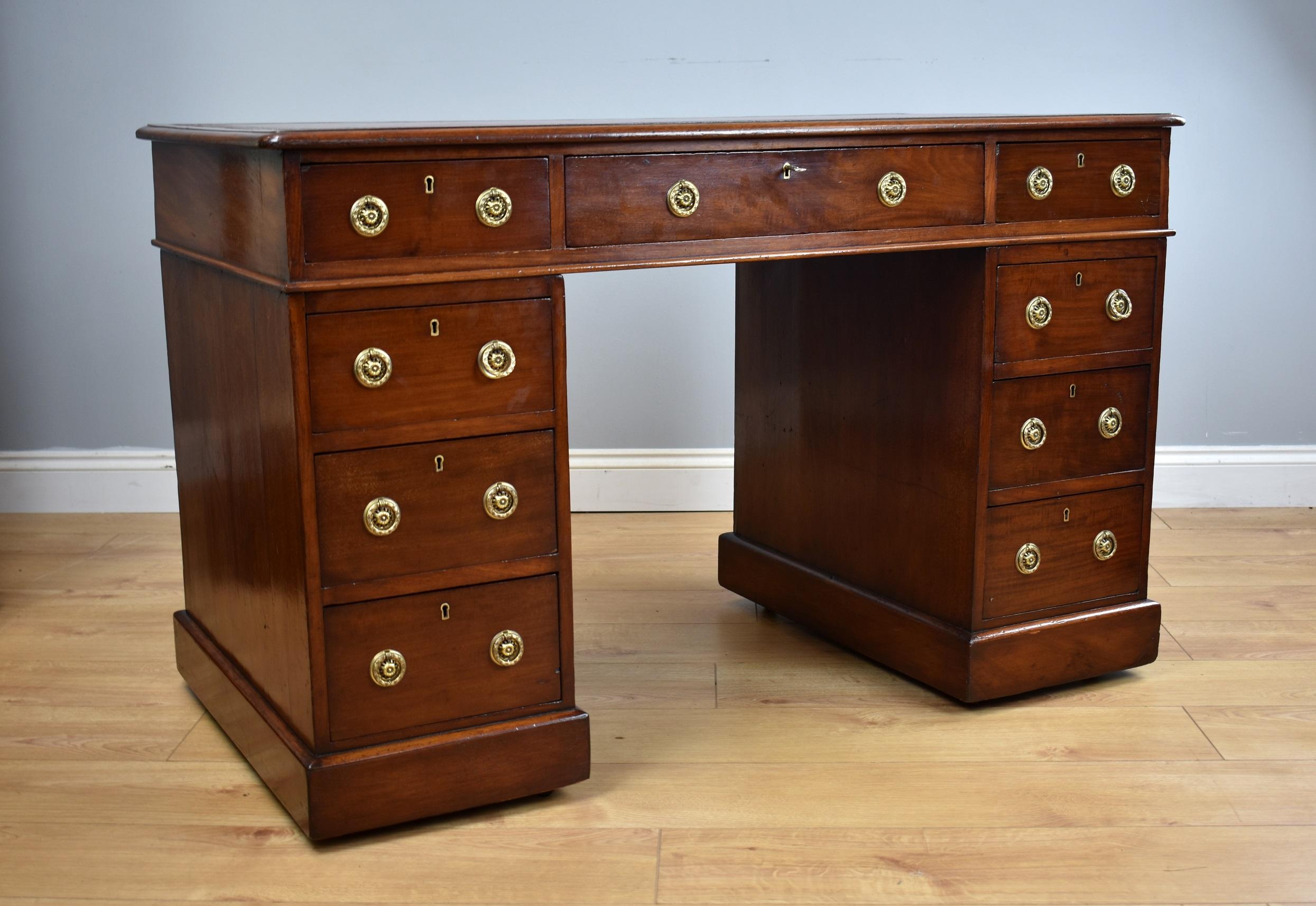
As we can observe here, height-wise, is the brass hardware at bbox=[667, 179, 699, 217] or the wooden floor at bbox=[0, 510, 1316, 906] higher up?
→ the brass hardware at bbox=[667, 179, 699, 217]

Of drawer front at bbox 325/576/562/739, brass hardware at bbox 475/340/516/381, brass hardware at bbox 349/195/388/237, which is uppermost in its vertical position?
brass hardware at bbox 349/195/388/237

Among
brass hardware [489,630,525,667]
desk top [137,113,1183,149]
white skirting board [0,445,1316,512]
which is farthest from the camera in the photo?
white skirting board [0,445,1316,512]

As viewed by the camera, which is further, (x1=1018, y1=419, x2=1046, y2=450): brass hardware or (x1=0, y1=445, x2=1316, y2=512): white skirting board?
(x1=0, y1=445, x2=1316, y2=512): white skirting board

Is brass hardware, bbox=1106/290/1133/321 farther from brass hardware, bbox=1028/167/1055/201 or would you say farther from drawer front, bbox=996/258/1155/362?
brass hardware, bbox=1028/167/1055/201

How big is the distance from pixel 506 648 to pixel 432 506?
203 millimetres

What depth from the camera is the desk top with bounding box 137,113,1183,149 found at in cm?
148

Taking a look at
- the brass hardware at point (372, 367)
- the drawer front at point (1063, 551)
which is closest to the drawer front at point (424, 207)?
the brass hardware at point (372, 367)

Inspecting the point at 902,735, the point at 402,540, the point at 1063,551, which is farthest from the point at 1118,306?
the point at 402,540

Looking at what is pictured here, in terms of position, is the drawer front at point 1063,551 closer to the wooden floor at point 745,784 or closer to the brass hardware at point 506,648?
the wooden floor at point 745,784

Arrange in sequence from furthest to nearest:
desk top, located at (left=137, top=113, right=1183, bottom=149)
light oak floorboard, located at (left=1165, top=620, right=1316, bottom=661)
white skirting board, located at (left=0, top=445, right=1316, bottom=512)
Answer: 1. white skirting board, located at (left=0, top=445, right=1316, bottom=512)
2. light oak floorboard, located at (left=1165, top=620, right=1316, bottom=661)
3. desk top, located at (left=137, top=113, right=1183, bottom=149)

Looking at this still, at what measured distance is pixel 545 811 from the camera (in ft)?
5.72

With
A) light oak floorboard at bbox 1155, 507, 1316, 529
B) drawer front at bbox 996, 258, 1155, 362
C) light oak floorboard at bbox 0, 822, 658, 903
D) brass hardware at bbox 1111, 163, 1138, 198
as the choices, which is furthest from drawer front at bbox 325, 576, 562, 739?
light oak floorboard at bbox 1155, 507, 1316, 529

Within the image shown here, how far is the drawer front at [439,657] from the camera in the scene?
1618mm

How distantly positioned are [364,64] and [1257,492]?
2120mm
